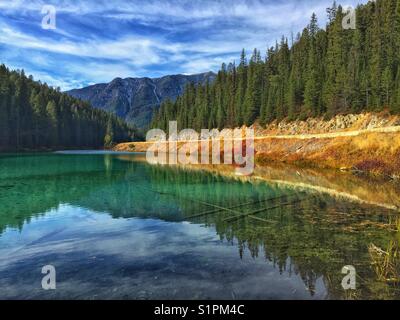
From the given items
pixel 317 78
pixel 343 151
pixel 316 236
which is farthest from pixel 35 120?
pixel 316 236

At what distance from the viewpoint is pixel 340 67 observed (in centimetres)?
8369

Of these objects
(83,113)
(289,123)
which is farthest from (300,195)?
(83,113)

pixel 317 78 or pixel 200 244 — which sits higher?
pixel 317 78

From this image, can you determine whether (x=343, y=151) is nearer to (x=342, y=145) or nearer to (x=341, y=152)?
(x=341, y=152)

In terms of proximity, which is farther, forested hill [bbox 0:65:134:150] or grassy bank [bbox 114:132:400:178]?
forested hill [bbox 0:65:134:150]

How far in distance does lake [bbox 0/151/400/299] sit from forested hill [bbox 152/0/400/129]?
1846 inches

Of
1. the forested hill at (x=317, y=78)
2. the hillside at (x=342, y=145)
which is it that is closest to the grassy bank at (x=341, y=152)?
the hillside at (x=342, y=145)

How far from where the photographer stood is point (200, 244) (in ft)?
49.4

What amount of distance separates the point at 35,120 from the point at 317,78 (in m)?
110

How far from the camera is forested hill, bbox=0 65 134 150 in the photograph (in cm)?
12301

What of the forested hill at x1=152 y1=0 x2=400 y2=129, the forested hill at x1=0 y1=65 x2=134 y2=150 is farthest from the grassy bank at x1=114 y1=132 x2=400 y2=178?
the forested hill at x1=0 y1=65 x2=134 y2=150

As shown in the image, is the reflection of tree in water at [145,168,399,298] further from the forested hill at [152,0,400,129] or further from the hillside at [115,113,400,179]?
the forested hill at [152,0,400,129]
